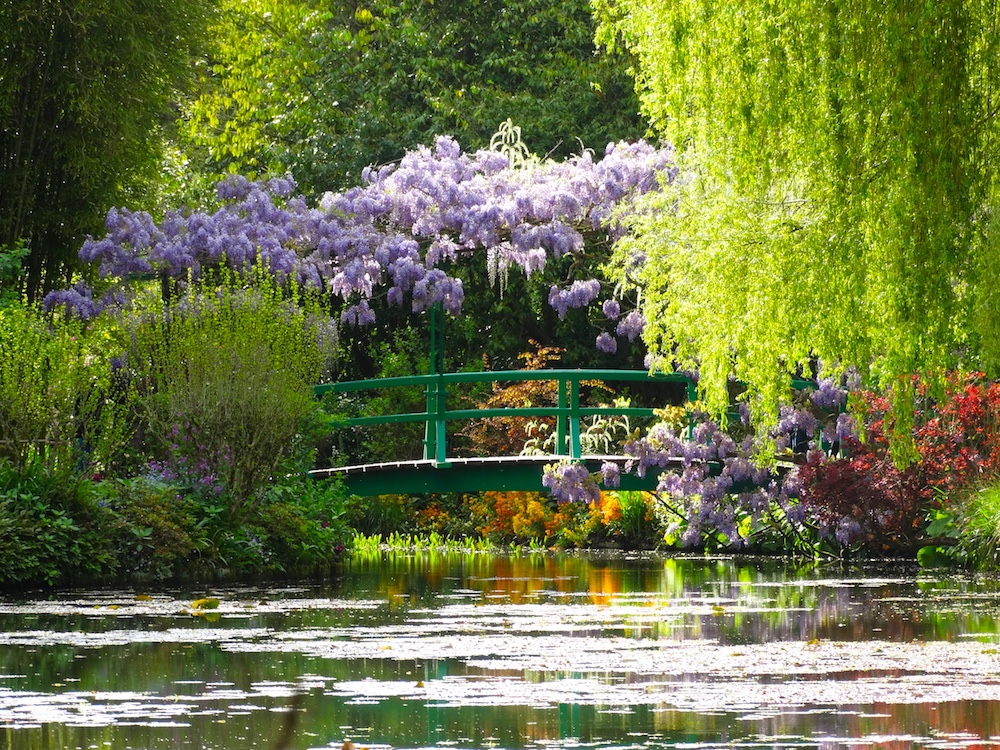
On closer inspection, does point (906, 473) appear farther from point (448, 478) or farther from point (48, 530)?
point (48, 530)

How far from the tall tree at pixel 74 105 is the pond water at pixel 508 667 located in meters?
6.57

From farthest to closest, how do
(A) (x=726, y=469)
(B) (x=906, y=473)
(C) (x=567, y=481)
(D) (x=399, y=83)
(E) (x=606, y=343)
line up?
(D) (x=399, y=83) → (E) (x=606, y=343) → (A) (x=726, y=469) → (C) (x=567, y=481) → (B) (x=906, y=473)

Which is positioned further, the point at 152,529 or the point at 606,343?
the point at 606,343

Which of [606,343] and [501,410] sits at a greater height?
[606,343]

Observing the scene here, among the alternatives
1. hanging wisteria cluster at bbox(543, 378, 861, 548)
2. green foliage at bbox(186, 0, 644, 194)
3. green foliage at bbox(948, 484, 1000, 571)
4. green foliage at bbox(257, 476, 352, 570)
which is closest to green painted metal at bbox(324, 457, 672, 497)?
hanging wisteria cluster at bbox(543, 378, 861, 548)

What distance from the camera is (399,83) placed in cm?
2708

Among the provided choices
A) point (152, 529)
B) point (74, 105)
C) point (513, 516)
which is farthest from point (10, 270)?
point (513, 516)

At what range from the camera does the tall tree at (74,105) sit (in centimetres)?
1820

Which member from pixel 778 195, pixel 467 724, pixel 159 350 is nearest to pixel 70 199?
pixel 159 350

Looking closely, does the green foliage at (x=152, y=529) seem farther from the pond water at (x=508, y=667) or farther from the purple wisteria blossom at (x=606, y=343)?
the purple wisteria blossom at (x=606, y=343)

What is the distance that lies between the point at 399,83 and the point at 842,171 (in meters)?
17.3

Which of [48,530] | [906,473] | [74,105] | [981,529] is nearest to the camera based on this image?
[48,530]

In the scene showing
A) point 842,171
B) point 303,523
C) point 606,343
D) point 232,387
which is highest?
point 606,343

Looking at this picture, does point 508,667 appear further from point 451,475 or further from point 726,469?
point 726,469
